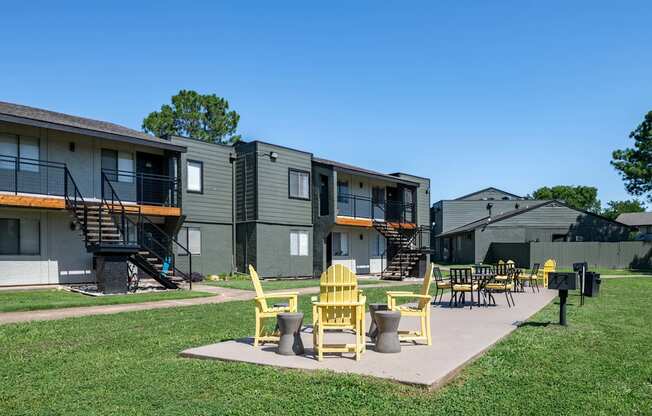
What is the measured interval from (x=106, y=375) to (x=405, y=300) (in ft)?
33.6

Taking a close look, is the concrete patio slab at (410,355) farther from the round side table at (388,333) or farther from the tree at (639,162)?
the tree at (639,162)

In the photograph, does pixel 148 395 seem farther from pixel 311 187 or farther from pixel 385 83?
pixel 311 187

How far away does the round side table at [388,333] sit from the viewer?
6676 mm

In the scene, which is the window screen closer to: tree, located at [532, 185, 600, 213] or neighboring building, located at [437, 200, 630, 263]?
neighboring building, located at [437, 200, 630, 263]

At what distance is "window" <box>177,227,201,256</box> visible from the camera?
21.2 m

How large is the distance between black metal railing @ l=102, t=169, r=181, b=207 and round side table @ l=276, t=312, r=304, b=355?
45.6ft

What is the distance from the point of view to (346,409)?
180 inches

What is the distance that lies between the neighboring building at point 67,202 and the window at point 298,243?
245 inches

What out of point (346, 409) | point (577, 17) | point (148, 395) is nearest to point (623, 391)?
point (346, 409)

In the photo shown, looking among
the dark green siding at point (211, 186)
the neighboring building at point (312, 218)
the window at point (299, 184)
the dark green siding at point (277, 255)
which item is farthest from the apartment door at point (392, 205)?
the dark green siding at point (211, 186)

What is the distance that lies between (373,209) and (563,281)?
20.3 metres

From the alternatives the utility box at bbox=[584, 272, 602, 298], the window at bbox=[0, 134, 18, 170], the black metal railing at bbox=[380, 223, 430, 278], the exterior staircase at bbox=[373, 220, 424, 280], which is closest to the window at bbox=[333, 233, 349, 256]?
the exterior staircase at bbox=[373, 220, 424, 280]

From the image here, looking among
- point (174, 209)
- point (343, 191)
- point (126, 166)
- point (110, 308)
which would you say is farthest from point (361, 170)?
point (110, 308)

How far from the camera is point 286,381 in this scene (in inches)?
214
